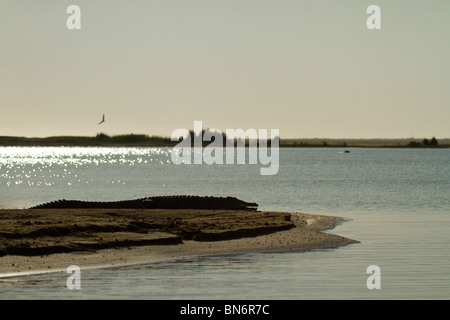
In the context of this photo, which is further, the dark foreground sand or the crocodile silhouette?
the crocodile silhouette

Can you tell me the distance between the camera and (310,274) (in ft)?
82.0

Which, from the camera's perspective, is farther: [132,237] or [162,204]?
[162,204]

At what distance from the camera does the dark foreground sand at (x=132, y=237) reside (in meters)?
26.6

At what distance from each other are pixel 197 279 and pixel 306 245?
875 centimetres

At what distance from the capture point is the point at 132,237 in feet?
99.6

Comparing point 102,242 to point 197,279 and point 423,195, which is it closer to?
point 197,279

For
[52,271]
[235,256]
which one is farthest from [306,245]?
[52,271]

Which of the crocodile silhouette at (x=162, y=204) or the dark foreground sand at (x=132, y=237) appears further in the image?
the crocodile silhouette at (x=162, y=204)

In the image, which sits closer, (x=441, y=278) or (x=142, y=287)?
(x=142, y=287)

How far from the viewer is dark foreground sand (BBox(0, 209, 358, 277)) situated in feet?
87.4
